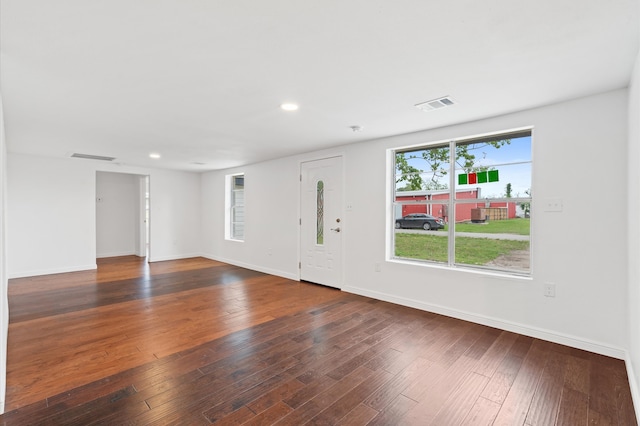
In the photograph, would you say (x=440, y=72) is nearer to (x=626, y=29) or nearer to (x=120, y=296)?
(x=626, y=29)

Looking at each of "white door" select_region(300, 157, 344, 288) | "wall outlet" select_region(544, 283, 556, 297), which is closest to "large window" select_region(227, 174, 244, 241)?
"white door" select_region(300, 157, 344, 288)

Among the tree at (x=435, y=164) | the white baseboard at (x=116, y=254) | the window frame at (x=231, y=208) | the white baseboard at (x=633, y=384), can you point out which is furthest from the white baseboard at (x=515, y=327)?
the white baseboard at (x=116, y=254)

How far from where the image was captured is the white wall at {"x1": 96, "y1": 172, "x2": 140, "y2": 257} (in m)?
8.01

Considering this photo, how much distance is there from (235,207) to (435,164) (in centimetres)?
489

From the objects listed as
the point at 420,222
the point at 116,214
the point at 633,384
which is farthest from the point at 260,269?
the point at 633,384

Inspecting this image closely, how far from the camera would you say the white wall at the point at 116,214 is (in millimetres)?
8008

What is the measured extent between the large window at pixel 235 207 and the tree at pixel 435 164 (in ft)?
13.7

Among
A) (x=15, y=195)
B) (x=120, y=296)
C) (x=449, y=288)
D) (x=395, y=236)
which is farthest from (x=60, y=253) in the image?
(x=449, y=288)

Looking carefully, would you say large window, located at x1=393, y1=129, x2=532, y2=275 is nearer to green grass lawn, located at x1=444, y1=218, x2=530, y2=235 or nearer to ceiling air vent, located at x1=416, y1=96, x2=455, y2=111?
green grass lawn, located at x1=444, y1=218, x2=530, y2=235

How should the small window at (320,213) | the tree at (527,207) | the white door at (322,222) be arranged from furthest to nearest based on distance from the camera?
the small window at (320,213) < the white door at (322,222) < the tree at (527,207)

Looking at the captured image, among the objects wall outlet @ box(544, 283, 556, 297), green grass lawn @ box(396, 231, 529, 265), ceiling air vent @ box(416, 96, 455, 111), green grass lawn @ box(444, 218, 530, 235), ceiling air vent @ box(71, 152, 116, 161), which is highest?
ceiling air vent @ box(71, 152, 116, 161)

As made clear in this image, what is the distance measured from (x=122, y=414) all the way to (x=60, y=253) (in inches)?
224

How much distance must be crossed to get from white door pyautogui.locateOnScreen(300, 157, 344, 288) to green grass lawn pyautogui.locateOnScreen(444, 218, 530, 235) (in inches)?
69.2

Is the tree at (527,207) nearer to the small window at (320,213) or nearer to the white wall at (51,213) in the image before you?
the small window at (320,213)
